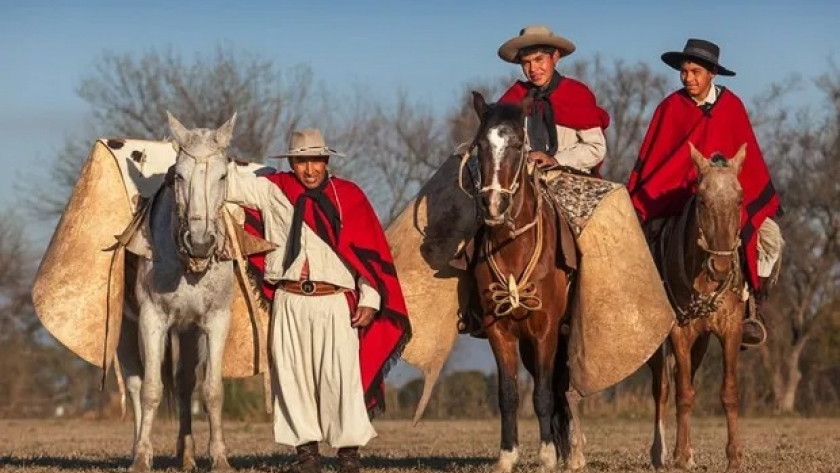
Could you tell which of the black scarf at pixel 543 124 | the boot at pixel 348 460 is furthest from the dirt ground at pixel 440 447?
the black scarf at pixel 543 124

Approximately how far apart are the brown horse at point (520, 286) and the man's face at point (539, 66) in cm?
119

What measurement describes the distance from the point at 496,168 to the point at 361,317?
163 centimetres

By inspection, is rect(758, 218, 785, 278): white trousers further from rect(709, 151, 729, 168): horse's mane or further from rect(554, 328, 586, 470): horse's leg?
rect(554, 328, 586, 470): horse's leg

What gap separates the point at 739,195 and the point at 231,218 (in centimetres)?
386

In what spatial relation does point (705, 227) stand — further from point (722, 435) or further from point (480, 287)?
point (722, 435)

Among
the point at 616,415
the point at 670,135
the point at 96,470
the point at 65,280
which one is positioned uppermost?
the point at 670,135

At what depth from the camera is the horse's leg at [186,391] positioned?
1305cm

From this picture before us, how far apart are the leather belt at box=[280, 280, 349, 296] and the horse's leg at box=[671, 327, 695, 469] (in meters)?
2.97

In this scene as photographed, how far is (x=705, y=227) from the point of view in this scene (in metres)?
12.7

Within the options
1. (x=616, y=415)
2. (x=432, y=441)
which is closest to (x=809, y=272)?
(x=616, y=415)

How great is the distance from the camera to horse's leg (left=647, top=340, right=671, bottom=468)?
1375 centimetres

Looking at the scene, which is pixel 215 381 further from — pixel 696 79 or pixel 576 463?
pixel 696 79

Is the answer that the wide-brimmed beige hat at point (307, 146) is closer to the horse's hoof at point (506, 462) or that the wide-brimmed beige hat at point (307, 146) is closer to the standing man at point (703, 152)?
the horse's hoof at point (506, 462)

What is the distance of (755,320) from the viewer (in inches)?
537
